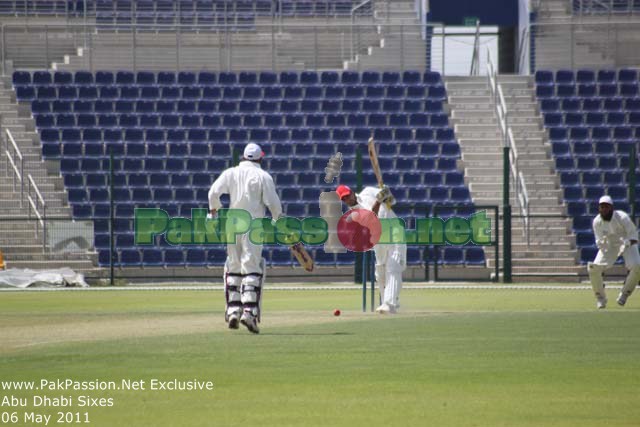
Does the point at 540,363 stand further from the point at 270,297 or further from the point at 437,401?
the point at 270,297

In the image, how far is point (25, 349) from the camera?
1273cm

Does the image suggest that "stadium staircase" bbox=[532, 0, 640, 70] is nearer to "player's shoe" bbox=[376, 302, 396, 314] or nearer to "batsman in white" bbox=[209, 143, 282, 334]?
"player's shoe" bbox=[376, 302, 396, 314]

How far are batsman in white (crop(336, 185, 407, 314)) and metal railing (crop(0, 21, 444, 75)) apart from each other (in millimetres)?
19112

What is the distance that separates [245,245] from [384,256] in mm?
4472

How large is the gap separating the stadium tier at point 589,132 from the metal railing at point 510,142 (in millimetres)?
1225

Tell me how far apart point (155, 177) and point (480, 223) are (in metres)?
8.59

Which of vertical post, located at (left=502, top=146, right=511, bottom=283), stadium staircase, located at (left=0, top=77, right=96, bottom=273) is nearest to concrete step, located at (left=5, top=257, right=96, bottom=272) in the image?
stadium staircase, located at (left=0, top=77, right=96, bottom=273)

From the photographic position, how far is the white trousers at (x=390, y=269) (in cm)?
1852

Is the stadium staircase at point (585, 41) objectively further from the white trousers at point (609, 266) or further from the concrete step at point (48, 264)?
the white trousers at point (609, 266)

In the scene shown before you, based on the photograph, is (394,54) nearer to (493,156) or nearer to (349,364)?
(493,156)

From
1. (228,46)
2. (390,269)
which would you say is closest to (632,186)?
(228,46)

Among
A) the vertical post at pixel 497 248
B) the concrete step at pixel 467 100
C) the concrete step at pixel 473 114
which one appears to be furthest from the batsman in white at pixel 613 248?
the concrete step at pixel 467 100

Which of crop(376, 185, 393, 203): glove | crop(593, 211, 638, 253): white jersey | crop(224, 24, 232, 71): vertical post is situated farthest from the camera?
crop(224, 24, 232, 71): vertical post

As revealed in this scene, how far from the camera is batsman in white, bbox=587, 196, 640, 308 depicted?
20531 millimetres
